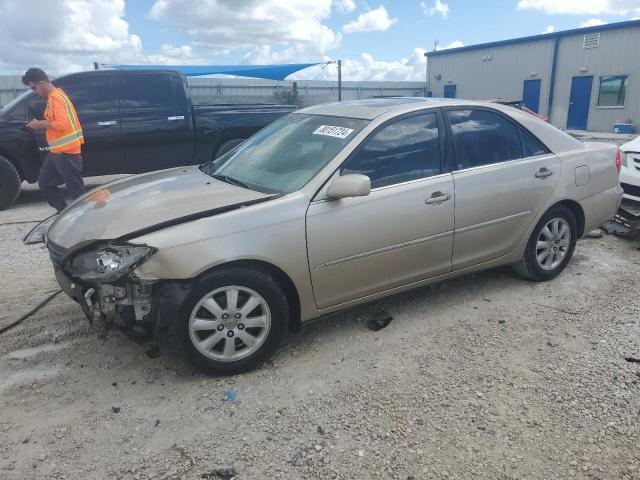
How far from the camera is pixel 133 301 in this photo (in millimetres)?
2922

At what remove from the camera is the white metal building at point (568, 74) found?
70.8 feet

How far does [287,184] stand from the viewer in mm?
3410

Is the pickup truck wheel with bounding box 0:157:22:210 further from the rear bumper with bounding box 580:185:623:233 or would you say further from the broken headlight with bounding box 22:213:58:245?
the rear bumper with bounding box 580:185:623:233

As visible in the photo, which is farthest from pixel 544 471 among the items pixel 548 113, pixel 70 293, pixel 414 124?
pixel 548 113

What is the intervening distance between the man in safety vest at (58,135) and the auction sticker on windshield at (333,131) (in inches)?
138

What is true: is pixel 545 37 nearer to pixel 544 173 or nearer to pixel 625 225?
pixel 625 225

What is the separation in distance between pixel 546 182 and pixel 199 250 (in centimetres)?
296

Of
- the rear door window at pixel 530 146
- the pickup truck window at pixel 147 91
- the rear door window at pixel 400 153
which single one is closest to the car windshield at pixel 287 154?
the rear door window at pixel 400 153

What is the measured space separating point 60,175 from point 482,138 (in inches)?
189

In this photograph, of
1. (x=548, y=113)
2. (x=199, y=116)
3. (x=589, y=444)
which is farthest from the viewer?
(x=548, y=113)

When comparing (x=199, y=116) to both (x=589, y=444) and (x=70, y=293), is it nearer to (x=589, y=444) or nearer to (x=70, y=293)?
(x=70, y=293)

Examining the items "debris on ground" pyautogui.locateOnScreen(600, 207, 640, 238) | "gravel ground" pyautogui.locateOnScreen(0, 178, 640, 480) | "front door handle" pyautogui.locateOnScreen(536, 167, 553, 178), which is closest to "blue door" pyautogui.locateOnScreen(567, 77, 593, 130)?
"debris on ground" pyautogui.locateOnScreen(600, 207, 640, 238)

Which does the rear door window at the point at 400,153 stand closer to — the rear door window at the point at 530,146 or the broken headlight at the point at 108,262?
the rear door window at the point at 530,146

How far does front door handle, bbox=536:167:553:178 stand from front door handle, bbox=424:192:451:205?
102cm
